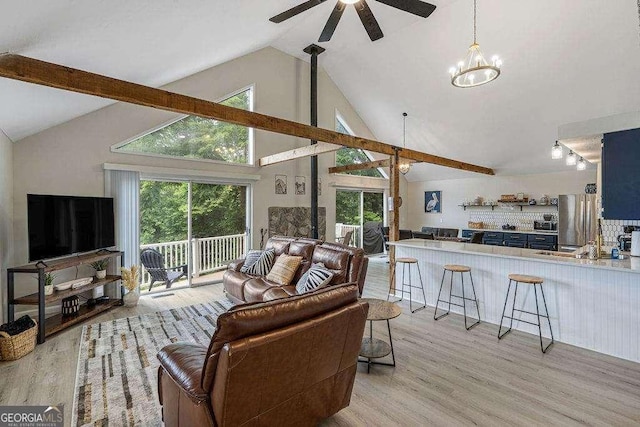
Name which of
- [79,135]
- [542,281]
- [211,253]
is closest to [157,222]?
[211,253]

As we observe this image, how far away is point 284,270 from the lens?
407 cm

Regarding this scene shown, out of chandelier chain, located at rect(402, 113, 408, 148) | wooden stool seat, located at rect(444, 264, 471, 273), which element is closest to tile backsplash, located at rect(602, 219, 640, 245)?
wooden stool seat, located at rect(444, 264, 471, 273)

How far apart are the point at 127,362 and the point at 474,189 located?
886cm

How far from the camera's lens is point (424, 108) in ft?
22.8

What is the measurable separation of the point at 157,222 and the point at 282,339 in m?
4.71

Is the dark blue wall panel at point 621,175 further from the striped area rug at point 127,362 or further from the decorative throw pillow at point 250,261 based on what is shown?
the striped area rug at point 127,362

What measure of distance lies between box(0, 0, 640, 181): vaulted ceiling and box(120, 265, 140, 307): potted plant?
7.12ft

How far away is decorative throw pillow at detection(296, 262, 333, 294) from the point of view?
344cm

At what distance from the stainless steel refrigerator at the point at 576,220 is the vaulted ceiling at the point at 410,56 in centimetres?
102

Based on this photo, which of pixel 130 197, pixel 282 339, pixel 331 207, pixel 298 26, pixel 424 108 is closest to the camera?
pixel 282 339

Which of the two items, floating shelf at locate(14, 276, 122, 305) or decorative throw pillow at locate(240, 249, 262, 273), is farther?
decorative throw pillow at locate(240, 249, 262, 273)

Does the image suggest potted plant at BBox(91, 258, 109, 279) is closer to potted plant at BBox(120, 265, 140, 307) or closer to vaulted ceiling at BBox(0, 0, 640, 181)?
potted plant at BBox(120, 265, 140, 307)

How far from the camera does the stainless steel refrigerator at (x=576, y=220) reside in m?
6.42

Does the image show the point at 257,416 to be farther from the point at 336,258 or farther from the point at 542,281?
the point at 542,281
